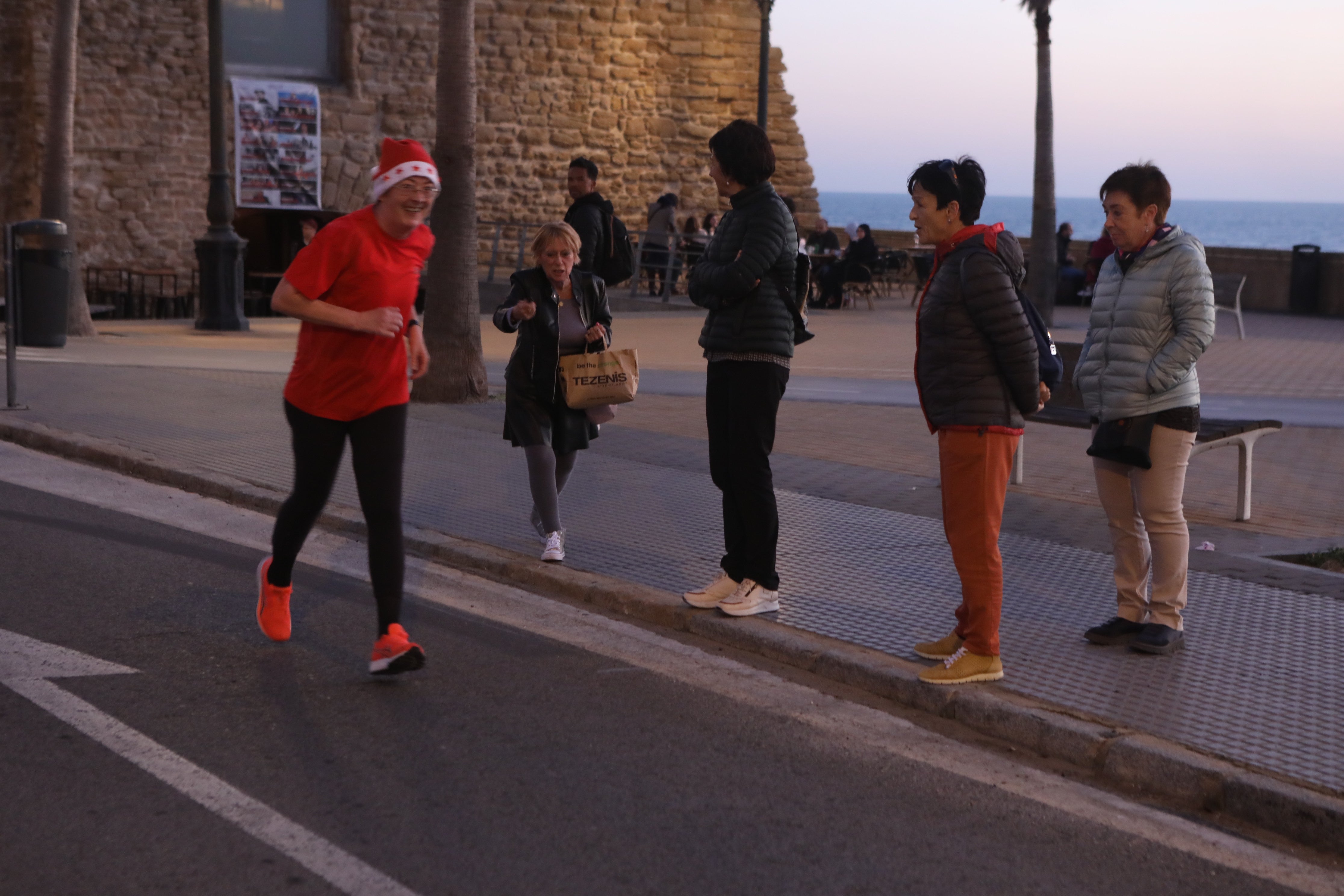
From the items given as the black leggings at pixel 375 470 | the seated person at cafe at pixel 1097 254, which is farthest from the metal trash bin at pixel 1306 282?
the black leggings at pixel 375 470

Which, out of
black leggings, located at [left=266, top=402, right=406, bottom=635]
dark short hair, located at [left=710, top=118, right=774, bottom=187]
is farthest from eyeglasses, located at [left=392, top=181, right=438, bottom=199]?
dark short hair, located at [left=710, top=118, right=774, bottom=187]

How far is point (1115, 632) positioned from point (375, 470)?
288cm

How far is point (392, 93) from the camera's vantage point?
1069 inches

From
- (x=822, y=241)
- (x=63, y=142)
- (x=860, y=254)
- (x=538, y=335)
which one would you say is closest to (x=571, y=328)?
(x=538, y=335)

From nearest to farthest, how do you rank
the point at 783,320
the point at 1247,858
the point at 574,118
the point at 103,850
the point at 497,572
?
the point at 103,850, the point at 1247,858, the point at 783,320, the point at 497,572, the point at 574,118

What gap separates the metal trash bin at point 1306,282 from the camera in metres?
26.3

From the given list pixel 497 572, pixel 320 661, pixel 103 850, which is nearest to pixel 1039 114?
pixel 497 572

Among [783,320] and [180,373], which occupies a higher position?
[783,320]

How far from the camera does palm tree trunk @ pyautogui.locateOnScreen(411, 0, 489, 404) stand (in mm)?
12086

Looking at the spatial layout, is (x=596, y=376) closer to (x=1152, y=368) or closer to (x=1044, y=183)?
(x=1152, y=368)

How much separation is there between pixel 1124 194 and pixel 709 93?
2525 cm

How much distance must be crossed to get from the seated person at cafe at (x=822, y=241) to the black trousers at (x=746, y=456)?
20.8m

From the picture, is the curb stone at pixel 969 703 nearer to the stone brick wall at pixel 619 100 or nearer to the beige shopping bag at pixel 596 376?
the beige shopping bag at pixel 596 376

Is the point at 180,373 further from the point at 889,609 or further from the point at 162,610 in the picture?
the point at 889,609
